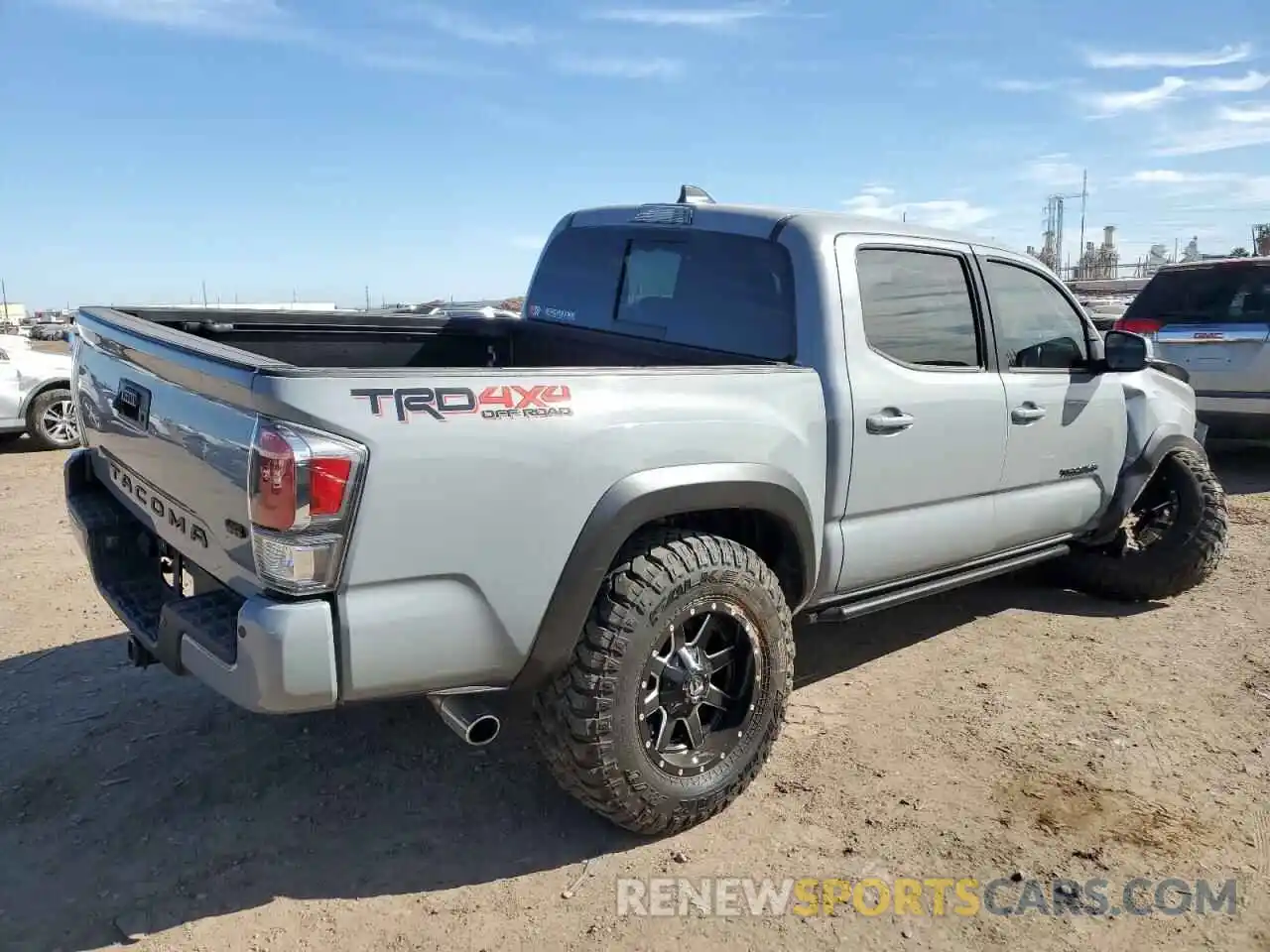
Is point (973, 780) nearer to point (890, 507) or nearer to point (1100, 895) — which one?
point (1100, 895)

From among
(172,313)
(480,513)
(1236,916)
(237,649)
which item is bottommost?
(1236,916)

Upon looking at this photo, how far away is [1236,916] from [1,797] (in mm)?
3775

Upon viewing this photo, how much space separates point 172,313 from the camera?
4.04m

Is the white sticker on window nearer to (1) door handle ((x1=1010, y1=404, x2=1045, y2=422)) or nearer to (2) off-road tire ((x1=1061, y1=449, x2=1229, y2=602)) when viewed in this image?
(1) door handle ((x1=1010, y1=404, x2=1045, y2=422))

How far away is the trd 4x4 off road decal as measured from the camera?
2.31 m

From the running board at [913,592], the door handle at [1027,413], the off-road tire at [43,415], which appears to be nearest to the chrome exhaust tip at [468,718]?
the running board at [913,592]

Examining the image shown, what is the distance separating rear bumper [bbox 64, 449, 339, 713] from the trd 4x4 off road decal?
502mm

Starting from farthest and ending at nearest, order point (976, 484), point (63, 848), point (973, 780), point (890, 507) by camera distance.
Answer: point (976, 484) → point (890, 507) → point (973, 780) → point (63, 848)

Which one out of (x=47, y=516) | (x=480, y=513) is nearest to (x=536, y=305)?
(x=480, y=513)

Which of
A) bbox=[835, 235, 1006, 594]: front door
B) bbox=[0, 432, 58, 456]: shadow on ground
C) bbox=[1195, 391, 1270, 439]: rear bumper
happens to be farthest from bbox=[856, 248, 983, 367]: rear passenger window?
bbox=[0, 432, 58, 456]: shadow on ground

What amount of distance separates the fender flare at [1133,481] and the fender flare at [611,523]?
2.71 metres

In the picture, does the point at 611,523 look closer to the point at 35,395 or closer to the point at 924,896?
the point at 924,896

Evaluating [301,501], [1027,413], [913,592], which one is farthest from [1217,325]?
[301,501]

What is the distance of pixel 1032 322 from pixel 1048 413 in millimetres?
Result: 417
